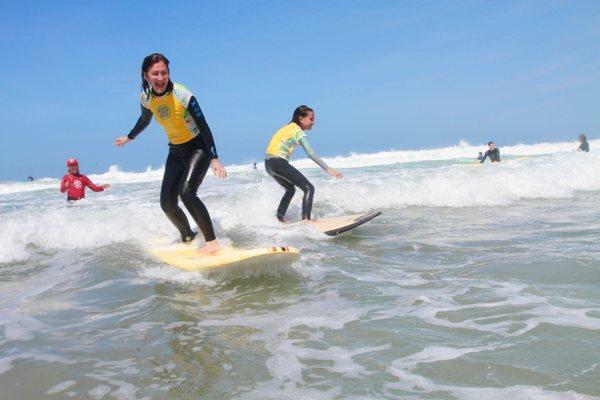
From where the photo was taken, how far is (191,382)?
8.10 feet

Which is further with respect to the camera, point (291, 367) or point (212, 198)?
point (212, 198)

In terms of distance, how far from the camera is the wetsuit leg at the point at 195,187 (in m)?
4.76

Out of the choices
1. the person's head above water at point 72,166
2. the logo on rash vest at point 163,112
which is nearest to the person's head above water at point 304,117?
the logo on rash vest at point 163,112

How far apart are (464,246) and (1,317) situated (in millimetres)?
4450

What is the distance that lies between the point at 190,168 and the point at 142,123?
2.96 ft

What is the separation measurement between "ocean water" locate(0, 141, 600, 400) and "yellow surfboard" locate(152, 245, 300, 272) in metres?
0.12

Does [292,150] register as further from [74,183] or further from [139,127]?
[74,183]

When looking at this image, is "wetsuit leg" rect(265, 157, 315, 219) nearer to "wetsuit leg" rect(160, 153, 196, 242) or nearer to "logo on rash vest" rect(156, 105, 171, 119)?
"wetsuit leg" rect(160, 153, 196, 242)

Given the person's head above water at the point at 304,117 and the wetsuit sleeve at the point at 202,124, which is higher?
the person's head above water at the point at 304,117

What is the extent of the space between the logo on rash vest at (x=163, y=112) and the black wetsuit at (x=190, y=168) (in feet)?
0.73

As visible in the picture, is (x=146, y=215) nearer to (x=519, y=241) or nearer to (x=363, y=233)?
(x=363, y=233)

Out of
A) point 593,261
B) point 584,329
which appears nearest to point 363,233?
point 593,261

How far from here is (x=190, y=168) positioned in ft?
15.9

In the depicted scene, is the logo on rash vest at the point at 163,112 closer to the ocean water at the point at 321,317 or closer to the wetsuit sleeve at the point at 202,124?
the wetsuit sleeve at the point at 202,124
